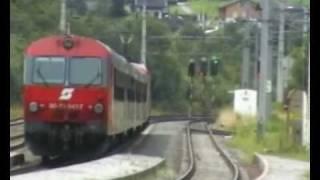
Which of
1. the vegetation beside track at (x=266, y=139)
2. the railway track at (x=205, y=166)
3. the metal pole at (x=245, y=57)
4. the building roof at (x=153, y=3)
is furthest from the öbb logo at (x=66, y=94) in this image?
the metal pole at (x=245, y=57)

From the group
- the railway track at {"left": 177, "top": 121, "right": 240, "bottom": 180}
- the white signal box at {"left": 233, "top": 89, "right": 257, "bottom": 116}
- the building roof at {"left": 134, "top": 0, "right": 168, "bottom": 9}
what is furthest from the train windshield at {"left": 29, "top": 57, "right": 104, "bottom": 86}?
the white signal box at {"left": 233, "top": 89, "right": 257, "bottom": 116}

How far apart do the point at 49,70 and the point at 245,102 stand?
10.6 m

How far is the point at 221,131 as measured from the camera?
82.9 feet

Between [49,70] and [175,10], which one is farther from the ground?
[175,10]

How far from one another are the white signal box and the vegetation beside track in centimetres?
21

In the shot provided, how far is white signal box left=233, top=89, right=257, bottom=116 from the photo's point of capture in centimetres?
2297

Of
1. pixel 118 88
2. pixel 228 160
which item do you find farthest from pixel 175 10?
pixel 118 88

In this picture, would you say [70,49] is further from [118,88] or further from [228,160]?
[228,160]

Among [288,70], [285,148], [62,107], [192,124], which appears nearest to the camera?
[62,107]

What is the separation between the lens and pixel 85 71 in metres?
13.9

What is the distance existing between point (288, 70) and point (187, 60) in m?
5.19

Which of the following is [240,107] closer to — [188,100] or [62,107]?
[188,100]

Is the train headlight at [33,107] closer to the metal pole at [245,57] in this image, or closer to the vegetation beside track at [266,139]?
the vegetation beside track at [266,139]
